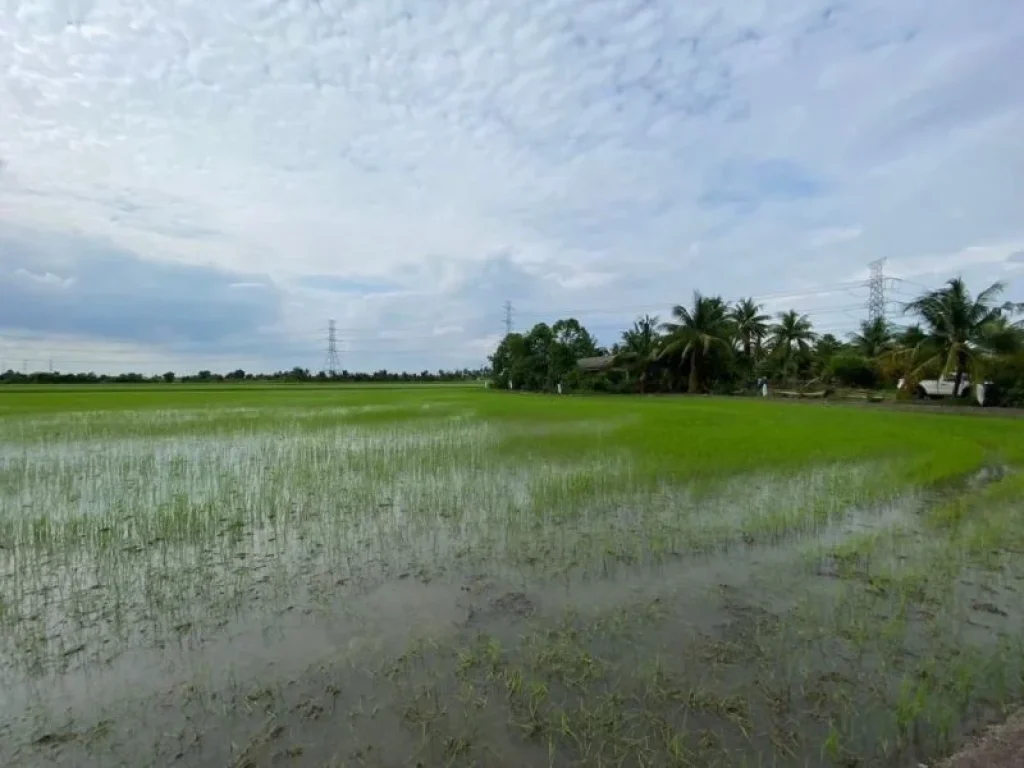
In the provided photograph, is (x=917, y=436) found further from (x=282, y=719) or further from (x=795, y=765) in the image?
(x=282, y=719)

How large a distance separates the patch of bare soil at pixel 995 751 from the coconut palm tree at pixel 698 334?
108 feet

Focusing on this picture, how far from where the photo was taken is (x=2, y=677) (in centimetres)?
324

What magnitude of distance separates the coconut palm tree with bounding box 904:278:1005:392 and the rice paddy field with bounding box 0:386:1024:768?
15324 millimetres

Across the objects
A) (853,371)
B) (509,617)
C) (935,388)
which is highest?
(853,371)

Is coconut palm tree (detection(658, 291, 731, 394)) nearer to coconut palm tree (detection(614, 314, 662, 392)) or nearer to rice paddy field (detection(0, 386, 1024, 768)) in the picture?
coconut palm tree (detection(614, 314, 662, 392))

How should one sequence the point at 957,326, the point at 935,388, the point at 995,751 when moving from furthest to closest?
the point at 935,388 → the point at 957,326 → the point at 995,751

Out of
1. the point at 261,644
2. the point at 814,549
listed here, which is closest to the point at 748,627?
the point at 814,549

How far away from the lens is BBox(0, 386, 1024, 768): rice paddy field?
2.71m

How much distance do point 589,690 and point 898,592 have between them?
276cm

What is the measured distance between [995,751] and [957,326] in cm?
2397

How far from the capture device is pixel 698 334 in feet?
114

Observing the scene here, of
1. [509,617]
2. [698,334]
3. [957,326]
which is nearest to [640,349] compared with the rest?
[698,334]

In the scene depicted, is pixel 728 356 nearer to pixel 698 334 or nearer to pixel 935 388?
pixel 698 334

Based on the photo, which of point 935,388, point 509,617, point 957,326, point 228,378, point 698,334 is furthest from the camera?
point 228,378
